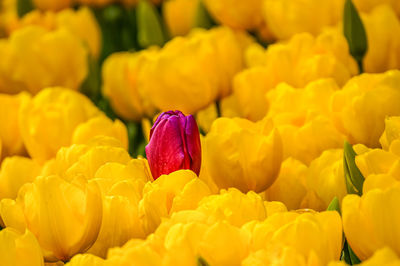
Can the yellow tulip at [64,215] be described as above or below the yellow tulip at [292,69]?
above

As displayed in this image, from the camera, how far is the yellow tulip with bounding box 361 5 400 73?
55.7 inches

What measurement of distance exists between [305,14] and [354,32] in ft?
0.67

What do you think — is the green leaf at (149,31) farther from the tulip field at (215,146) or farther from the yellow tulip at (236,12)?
the yellow tulip at (236,12)

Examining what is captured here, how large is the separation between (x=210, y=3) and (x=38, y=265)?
41.0 inches

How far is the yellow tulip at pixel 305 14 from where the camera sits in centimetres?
157

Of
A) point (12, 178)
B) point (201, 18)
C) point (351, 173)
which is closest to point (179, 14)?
point (201, 18)

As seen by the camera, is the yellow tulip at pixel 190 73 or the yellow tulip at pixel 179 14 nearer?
the yellow tulip at pixel 190 73

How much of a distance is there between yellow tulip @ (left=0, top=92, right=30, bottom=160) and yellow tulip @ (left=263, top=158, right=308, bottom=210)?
45cm

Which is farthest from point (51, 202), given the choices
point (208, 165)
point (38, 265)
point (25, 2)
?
point (25, 2)

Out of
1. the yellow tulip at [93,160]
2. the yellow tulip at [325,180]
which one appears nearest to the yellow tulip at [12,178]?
the yellow tulip at [93,160]

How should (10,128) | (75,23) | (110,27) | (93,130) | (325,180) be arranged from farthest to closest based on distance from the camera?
(110,27)
(75,23)
(10,128)
(93,130)
(325,180)

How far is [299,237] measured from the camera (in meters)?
0.74

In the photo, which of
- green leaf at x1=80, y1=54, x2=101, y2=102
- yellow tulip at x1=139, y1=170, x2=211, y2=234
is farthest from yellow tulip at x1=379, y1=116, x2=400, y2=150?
green leaf at x1=80, y1=54, x2=101, y2=102

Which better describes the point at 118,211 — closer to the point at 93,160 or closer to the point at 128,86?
the point at 93,160
